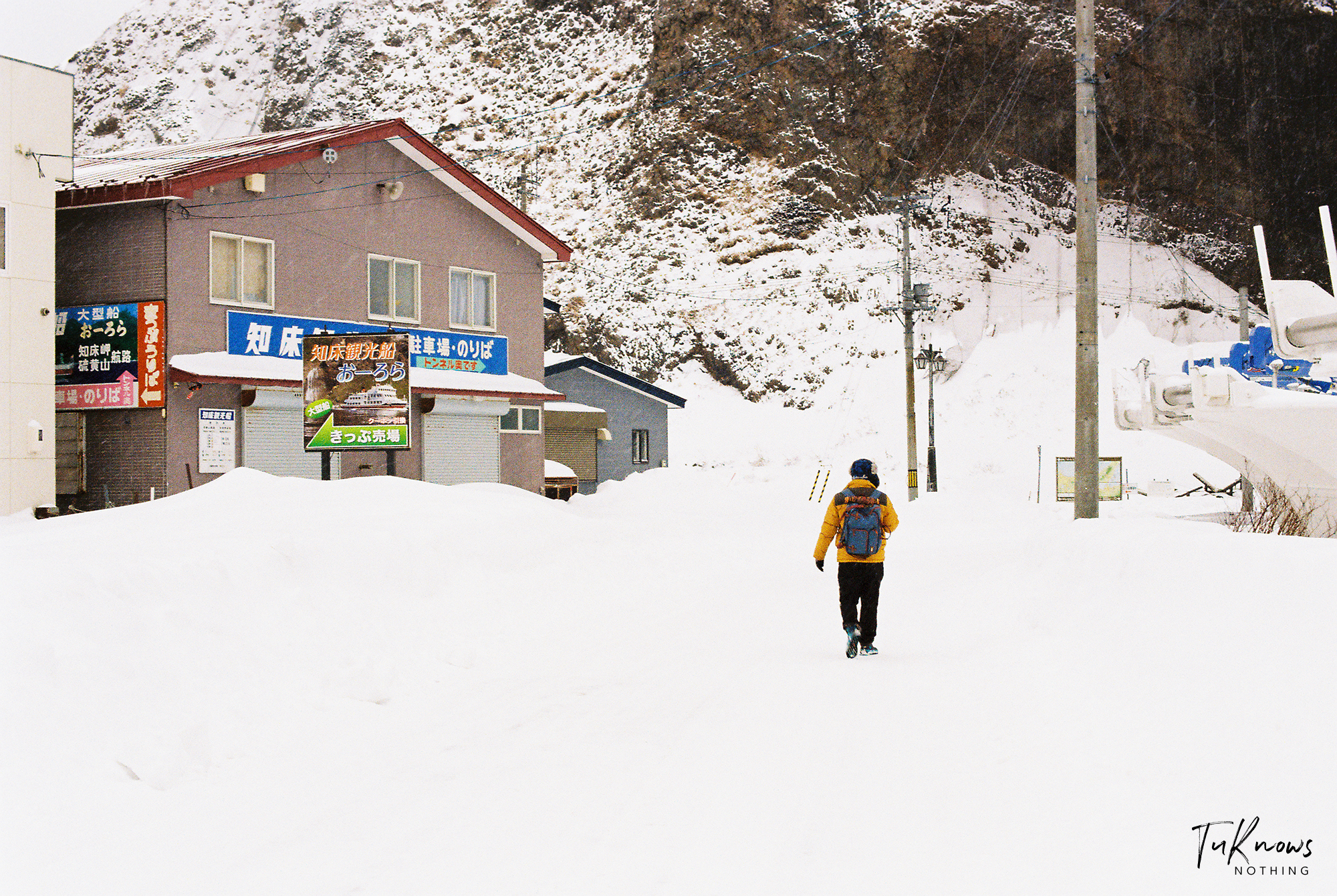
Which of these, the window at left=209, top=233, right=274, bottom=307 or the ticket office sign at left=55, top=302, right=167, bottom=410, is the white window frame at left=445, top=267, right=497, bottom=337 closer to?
the window at left=209, top=233, right=274, bottom=307

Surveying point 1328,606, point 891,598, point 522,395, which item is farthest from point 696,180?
point 1328,606

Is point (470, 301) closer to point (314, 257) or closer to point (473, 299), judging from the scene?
point (473, 299)

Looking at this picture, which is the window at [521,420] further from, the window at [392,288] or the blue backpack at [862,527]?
the blue backpack at [862,527]

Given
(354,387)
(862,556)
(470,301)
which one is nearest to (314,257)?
(470,301)

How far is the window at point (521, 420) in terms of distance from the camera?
27.7 meters

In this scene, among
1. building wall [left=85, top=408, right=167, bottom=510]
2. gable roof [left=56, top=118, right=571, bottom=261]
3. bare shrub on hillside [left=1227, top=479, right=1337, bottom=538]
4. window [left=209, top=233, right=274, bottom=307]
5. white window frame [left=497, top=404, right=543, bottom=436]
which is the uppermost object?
gable roof [left=56, top=118, right=571, bottom=261]

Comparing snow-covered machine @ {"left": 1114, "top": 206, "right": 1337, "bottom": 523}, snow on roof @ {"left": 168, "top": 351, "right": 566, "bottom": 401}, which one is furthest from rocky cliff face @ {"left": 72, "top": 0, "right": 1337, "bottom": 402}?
snow-covered machine @ {"left": 1114, "top": 206, "right": 1337, "bottom": 523}

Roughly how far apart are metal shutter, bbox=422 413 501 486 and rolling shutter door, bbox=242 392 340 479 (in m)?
3.14

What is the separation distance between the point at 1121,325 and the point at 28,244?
55.3 meters

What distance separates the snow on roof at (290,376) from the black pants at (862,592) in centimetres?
1091

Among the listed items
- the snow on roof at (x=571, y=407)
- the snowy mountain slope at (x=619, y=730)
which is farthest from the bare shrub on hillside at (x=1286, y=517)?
the snow on roof at (x=571, y=407)

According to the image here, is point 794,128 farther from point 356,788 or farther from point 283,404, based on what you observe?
point 356,788

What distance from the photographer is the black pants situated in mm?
10078

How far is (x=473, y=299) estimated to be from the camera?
26.9 metres
